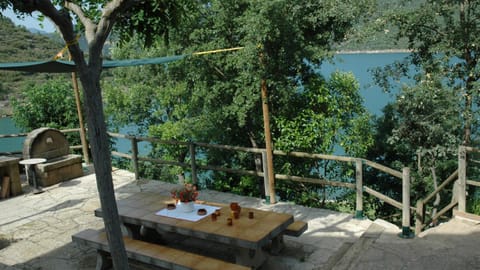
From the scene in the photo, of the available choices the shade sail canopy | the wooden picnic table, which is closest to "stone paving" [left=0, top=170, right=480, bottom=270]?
the wooden picnic table

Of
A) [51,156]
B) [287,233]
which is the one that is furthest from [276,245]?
[51,156]

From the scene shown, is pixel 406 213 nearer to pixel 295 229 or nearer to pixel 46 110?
pixel 295 229

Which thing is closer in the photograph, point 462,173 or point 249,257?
point 249,257

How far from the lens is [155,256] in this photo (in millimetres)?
3877

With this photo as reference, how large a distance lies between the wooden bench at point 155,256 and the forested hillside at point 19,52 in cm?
1552

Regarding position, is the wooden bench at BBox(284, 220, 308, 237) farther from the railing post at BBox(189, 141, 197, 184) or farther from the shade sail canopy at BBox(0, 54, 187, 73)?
the shade sail canopy at BBox(0, 54, 187, 73)

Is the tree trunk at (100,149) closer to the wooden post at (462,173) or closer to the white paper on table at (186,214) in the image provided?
the white paper on table at (186,214)

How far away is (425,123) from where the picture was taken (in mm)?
7086

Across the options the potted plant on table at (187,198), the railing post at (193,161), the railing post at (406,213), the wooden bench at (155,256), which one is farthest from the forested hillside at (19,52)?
the railing post at (406,213)

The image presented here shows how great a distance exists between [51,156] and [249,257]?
5195mm

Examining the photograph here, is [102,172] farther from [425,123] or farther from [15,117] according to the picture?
[15,117]

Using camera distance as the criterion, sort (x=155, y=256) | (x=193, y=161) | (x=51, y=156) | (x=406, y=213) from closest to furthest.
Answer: (x=155, y=256), (x=406, y=213), (x=193, y=161), (x=51, y=156)

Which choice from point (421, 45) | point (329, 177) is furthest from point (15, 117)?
point (421, 45)

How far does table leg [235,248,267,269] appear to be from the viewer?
387 cm
